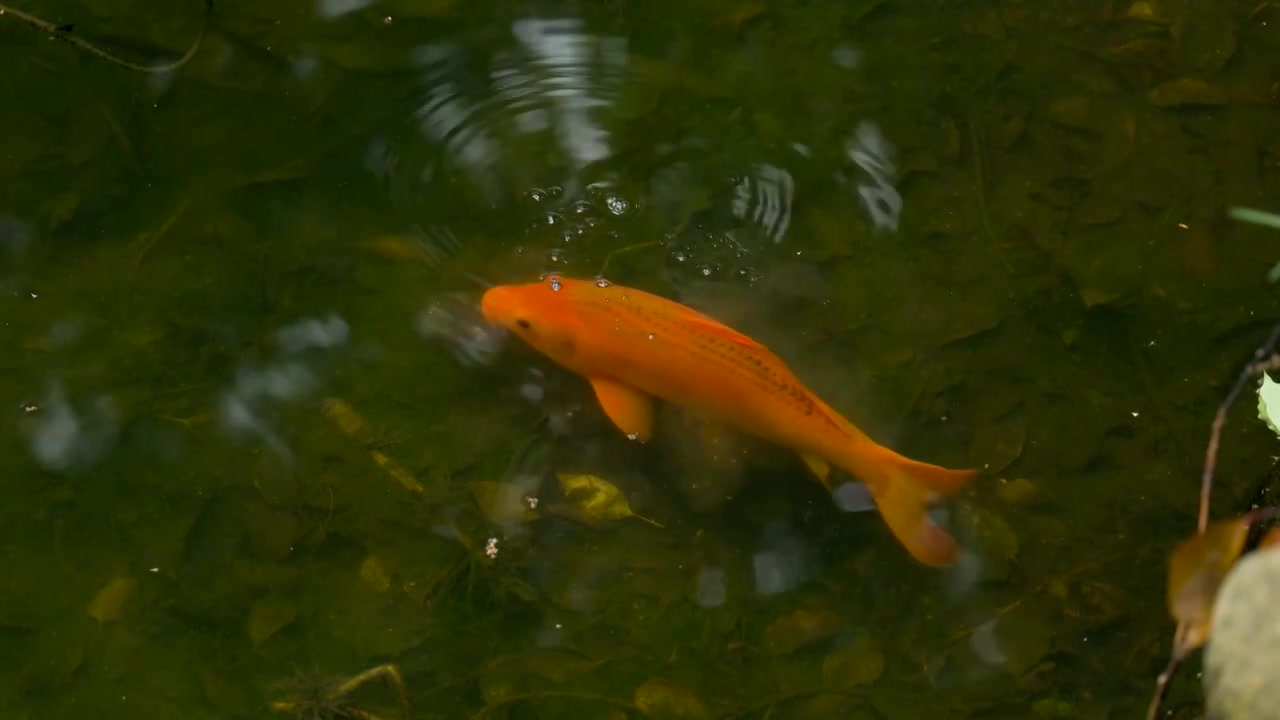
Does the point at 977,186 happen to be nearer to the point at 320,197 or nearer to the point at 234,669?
the point at 320,197

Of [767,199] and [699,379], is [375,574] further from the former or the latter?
[767,199]

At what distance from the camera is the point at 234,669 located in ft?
10.8

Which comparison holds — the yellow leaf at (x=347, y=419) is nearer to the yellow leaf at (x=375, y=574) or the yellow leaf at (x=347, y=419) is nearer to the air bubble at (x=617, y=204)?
the yellow leaf at (x=375, y=574)

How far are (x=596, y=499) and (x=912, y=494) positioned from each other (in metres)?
0.99

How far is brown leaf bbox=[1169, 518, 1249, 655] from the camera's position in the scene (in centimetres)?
187

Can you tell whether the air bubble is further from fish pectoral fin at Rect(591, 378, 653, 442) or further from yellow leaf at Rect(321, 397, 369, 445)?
yellow leaf at Rect(321, 397, 369, 445)

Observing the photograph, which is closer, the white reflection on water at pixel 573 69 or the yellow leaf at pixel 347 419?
the yellow leaf at pixel 347 419

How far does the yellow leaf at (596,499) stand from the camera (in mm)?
3426

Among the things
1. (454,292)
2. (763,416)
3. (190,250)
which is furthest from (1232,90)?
(190,250)

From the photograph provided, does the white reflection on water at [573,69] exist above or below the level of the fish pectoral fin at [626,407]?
above

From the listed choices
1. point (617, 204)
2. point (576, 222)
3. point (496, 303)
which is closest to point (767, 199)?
point (617, 204)

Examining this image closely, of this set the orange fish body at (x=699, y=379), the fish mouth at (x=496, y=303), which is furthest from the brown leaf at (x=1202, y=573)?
the fish mouth at (x=496, y=303)

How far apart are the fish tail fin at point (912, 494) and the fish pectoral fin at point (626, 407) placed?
2.41 feet

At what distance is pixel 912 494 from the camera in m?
3.29
